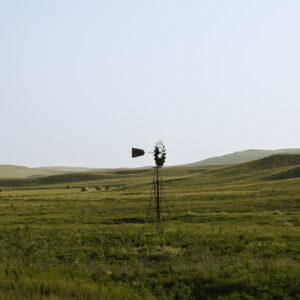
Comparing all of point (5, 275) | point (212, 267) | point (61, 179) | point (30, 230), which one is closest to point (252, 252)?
point (212, 267)

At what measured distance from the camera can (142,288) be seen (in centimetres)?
1037

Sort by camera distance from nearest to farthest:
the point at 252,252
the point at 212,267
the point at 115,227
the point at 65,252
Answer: the point at 212,267 → the point at 252,252 → the point at 65,252 → the point at 115,227

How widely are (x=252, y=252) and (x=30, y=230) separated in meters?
12.9

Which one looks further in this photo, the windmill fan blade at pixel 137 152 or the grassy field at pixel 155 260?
the windmill fan blade at pixel 137 152

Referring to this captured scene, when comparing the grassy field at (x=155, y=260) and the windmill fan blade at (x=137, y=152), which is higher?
the windmill fan blade at (x=137, y=152)

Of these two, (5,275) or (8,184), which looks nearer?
(5,275)

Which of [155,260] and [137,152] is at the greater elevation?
[137,152]

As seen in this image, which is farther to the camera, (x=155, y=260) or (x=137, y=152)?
(x=137, y=152)

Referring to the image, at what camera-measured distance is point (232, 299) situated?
935 cm

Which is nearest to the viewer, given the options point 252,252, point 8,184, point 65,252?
point 252,252

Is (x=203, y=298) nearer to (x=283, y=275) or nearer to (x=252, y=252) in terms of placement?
(x=283, y=275)

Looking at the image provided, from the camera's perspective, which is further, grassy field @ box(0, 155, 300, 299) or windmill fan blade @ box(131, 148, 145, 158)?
windmill fan blade @ box(131, 148, 145, 158)

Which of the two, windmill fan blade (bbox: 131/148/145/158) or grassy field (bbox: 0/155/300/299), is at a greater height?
windmill fan blade (bbox: 131/148/145/158)

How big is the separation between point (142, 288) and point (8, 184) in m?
131
